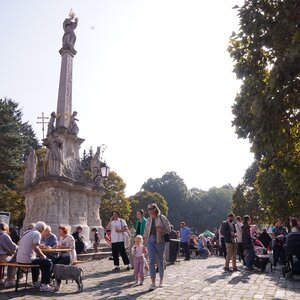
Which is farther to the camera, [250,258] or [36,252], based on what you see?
[250,258]

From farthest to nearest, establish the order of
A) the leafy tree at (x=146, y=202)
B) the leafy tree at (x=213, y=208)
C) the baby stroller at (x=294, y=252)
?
the leafy tree at (x=213, y=208)
the leafy tree at (x=146, y=202)
the baby stroller at (x=294, y=252)

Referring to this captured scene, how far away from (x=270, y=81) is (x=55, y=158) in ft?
45.6

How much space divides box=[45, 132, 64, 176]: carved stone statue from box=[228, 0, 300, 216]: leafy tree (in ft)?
37.8

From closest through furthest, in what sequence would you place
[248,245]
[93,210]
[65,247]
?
[65,247], [248,245], [93,210]

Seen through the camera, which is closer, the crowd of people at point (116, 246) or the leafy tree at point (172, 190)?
the crowd of people at point (116, 246)

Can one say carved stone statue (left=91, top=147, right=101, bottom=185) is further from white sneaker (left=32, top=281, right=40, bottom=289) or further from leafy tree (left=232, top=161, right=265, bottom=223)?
leafy tree (left=232, top=161, right=265, bottom=223)

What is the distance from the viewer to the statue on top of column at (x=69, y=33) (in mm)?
24142

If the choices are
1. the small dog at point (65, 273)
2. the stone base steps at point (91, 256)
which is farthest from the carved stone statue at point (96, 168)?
the small dog at point (65, 273)

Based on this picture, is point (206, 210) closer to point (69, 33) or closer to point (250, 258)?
point (69, 33)

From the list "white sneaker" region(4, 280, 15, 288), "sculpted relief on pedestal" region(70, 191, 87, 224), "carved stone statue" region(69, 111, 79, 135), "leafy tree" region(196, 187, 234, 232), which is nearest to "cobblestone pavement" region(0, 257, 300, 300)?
"white sneaker" region(4, 280, 15, 288)

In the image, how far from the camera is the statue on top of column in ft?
79.2

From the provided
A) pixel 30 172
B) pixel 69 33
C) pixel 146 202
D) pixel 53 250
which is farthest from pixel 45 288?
pixel 146 202

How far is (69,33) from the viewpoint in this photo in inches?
983

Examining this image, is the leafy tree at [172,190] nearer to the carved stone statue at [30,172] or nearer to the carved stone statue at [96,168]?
the carved stone statue at [96,168]
